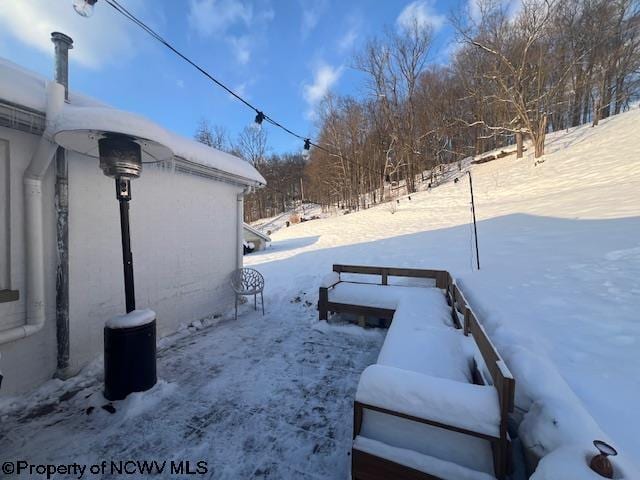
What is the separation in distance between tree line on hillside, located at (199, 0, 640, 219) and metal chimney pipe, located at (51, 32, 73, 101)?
718 inches

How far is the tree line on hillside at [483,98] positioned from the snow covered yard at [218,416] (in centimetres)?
1723

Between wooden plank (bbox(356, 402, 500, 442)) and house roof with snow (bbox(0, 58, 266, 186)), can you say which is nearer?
wooden plank (bbox(356, 402, 500, 442))

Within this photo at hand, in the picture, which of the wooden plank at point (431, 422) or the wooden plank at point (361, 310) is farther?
the wooden plank at point (361, 310)

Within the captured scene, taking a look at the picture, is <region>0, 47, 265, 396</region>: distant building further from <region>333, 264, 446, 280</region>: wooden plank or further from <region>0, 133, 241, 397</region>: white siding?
<region>333, 264, 446, 280</region>: wooden plank

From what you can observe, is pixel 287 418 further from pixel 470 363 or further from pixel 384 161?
pixel 384 161

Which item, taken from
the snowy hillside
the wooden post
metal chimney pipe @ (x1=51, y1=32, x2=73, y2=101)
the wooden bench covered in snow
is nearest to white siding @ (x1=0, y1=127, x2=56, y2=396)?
metal chimney pipe @ (x1=51, y1=32, x2=73, y2=101)

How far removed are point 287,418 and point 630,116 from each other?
830 inches

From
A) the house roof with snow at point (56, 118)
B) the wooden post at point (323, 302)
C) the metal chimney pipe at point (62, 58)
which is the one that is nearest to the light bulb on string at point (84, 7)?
the metal chimney pipe at point (62, 58)

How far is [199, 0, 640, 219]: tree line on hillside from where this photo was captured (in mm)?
15117

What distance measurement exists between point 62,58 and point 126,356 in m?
2.79

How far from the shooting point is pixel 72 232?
2797 mm

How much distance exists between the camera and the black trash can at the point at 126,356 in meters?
2.41

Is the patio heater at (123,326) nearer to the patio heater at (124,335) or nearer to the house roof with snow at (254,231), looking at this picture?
the patio heater at (124,335)

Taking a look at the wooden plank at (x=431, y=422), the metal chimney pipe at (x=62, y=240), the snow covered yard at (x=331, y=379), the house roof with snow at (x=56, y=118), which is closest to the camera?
the wooden plank at (x=431, y=422)
